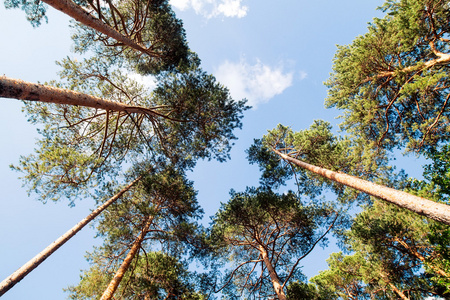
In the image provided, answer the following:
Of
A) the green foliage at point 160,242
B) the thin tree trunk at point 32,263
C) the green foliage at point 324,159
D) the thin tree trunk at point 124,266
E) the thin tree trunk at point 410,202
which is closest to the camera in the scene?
the thin tree trunk at point 410,202

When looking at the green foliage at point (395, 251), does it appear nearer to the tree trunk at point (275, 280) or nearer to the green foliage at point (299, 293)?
the green foliage at point (299, 293)

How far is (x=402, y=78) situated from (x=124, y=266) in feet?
46.5

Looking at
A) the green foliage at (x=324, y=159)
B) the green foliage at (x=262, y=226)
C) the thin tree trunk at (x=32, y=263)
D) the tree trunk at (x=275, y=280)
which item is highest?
the green foliage at (x=324, y=159)

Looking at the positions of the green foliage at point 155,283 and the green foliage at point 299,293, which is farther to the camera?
the green foliage at point 299,293

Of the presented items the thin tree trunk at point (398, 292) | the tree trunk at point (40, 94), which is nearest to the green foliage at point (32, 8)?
the tree trunk at point (40, 94)

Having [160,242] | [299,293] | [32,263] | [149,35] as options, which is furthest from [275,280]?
[149,35]

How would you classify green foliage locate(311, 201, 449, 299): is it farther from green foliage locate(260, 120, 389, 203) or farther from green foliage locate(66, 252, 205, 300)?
green foliage locate(66, 252, 205, 300)

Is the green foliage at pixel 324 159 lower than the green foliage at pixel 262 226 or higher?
higher

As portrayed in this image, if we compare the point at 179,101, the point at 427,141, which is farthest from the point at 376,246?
the point at 179,101

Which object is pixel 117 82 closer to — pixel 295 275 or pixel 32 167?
pixel 32 167

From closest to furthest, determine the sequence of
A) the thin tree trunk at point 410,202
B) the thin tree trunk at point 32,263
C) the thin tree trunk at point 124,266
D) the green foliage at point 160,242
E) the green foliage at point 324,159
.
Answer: the thin tree trunk at point 410,202, the thin tree trunk at point 32,263, the thin tree trunk at point 124,266, the green foliage at point 160,242, the green foliage at point 324,159

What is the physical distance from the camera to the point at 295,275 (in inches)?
454

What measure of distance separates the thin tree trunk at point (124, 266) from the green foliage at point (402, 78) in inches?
469

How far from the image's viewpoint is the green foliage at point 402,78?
8109 mm
